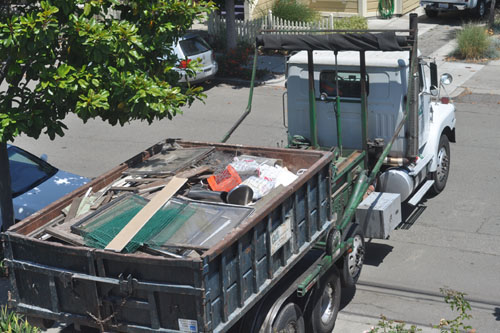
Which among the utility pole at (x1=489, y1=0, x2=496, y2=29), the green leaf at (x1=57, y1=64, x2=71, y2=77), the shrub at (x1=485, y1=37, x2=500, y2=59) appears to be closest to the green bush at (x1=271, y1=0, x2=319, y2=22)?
the shrub at (x1=485, y1=37, x2=500, y2=59)

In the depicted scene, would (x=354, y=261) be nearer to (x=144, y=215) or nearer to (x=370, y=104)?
(x=370, y=104)

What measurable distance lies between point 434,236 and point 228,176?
4.20 meters

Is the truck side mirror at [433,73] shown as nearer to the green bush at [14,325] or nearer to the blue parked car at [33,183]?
the blue parked car at [33,183]

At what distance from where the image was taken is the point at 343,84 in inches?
409

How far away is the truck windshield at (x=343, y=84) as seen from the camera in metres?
10.3

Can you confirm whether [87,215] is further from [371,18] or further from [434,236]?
[371,18]

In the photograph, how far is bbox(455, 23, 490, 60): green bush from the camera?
2067 cm

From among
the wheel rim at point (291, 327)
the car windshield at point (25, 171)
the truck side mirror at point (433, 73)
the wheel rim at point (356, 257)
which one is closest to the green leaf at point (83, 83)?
the wheel rim at point (291, 327)

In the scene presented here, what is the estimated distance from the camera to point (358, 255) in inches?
360

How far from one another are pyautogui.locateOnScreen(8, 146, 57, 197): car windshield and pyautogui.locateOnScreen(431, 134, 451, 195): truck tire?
19.7 feet

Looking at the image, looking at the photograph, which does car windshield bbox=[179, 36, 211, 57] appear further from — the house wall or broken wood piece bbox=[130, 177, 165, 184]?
broken wood piece bbox=[130, 177, 165, 184]

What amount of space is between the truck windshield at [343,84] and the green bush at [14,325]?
5150 mm

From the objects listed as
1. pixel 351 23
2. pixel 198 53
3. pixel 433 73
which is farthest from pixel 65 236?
pixel 351 23

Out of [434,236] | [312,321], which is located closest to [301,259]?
[312,321]
